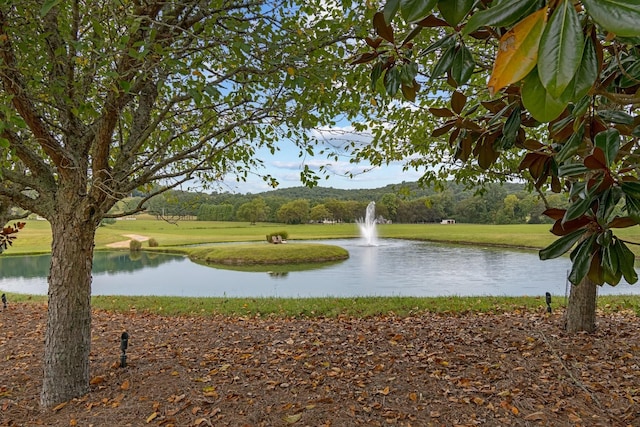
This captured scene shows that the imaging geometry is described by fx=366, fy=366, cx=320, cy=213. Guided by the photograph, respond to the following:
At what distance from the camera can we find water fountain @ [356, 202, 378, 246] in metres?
27.7

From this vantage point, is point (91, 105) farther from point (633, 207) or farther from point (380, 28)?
point (633, 207)

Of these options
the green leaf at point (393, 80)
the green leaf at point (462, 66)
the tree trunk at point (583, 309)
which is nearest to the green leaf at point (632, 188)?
the green leaf at point (462, 66)

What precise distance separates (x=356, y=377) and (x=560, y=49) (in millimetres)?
2988

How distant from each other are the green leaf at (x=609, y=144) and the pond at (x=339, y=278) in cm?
830

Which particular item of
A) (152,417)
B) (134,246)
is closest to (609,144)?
(152,417)

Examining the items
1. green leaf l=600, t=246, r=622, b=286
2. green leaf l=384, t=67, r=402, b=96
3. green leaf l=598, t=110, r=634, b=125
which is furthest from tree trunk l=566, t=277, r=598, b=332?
green leaf l=384, t=67, r=402, b=96

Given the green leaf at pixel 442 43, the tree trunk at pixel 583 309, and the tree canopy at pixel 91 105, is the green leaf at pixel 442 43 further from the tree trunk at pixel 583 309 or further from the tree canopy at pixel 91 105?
the tree trunk at pixel 583 309

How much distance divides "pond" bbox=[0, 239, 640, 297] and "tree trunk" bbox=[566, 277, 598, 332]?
4.93m

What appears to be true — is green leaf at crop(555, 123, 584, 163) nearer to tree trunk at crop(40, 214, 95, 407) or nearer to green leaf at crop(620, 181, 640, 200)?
green leaf at crop(620, 181, 640, 200)

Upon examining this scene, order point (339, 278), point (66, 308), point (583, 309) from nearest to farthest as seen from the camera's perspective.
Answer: point (66, 308), point (583, 309), point (339, 278)

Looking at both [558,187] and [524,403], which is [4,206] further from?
[524,403]

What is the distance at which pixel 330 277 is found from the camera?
41.6ft

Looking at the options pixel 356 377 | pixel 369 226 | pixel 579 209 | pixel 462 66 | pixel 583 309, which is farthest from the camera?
pixel 369 226

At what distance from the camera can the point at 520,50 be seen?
363 mm
